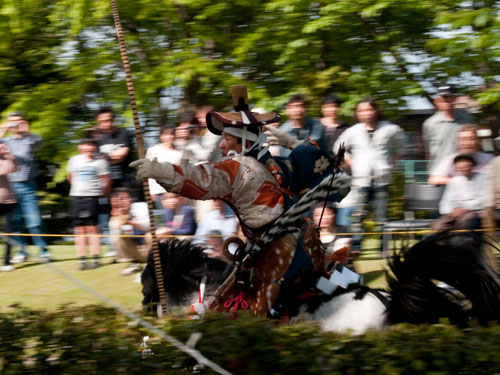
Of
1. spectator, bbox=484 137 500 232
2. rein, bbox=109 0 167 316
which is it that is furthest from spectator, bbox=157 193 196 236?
rein, bbox=109 0 167 316

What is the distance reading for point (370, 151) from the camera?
7590 mm

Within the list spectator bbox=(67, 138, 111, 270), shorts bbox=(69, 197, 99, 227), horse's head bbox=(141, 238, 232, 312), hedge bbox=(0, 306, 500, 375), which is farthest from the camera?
shorts bbox=(69, 197, 99, 227)

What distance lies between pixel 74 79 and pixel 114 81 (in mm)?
534

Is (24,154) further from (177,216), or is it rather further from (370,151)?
(370,151)

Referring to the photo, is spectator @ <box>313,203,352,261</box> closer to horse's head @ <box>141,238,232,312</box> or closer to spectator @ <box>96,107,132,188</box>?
spectator @ <box>96,107,132,188</box>

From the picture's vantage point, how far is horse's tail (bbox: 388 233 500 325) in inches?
167

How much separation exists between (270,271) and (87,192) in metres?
4.04

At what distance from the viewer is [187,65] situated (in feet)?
31.1

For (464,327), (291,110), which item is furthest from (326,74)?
(464,327)

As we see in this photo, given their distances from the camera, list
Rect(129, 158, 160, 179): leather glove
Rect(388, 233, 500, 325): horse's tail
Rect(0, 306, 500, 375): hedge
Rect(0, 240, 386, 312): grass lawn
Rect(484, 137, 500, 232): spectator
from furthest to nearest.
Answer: Rect(0, 240, 386, 312): grass lawn → Rect(484, 137, 500, 232): spectator → Rect(388, 233, 500, 325): horse's tail → Rect(129, 158, 160, 179): leather glove → Rect(0, 306, 500, 375): hedge

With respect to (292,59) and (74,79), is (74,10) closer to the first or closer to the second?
(74,79)

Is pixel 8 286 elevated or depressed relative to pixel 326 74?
depressed

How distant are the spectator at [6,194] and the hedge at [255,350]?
4.60 m

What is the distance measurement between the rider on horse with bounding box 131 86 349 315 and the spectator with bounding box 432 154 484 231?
2.54 meters
